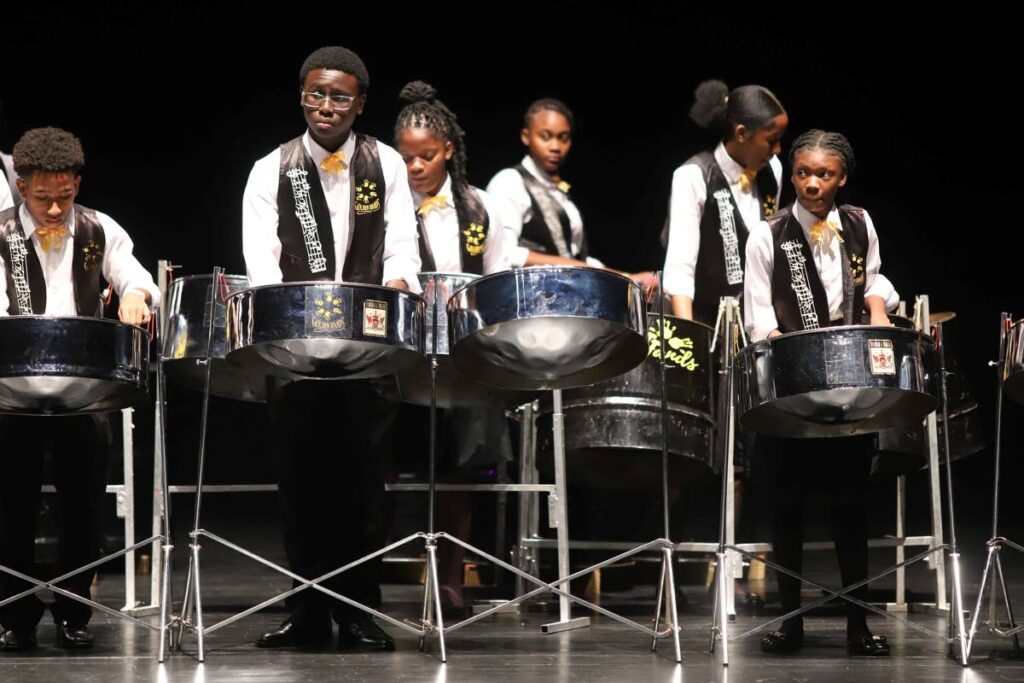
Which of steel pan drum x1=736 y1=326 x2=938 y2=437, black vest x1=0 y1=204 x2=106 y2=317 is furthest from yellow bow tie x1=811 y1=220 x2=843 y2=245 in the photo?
black vest x1=0 y1=204 x2=106 y2=317

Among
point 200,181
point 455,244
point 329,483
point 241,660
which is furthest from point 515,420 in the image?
point 200,181

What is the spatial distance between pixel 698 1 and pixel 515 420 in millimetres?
1725

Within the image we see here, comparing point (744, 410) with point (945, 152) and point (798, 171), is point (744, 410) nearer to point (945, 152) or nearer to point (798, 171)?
point (798, 171)

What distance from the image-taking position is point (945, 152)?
4.43m

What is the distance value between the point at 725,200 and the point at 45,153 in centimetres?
154

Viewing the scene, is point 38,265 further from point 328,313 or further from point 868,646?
point 868,646

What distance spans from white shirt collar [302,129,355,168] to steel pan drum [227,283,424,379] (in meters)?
0.37

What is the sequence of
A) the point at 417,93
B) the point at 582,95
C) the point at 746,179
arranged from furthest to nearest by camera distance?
the point at 582,95, the point at 746,179, the point at 417,93

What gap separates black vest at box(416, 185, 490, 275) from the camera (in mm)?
2986

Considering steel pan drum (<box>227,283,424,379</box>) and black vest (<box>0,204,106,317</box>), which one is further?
black vest (<box>0,204,106,317</box>)

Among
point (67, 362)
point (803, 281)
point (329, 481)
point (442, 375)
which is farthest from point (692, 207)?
point (67, 362)

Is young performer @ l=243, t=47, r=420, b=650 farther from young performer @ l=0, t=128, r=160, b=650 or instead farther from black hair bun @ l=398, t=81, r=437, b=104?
black hair bun @ l=398, t=81, r=437, b=104

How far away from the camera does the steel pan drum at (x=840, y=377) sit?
221 cm

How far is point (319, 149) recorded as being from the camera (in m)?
2.44
